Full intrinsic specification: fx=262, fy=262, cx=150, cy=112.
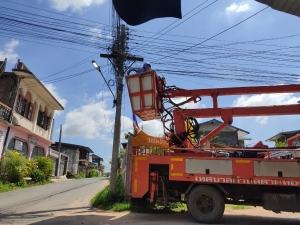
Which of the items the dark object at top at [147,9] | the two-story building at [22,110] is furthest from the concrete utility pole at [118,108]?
the two-story building at [22,110]

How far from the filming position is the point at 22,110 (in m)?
18.5

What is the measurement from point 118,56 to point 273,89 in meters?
6.55

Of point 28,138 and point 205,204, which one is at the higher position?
point 28,138

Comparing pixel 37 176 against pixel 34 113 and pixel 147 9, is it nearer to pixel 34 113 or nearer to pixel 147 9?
pixel 34 113

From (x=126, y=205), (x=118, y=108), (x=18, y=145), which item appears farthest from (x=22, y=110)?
(x=126, y=205)

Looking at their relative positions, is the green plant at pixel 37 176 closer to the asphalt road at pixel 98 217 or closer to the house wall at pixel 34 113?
the house wall at pixel 34 113

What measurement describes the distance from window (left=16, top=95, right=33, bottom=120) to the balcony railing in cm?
148

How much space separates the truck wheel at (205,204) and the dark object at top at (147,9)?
203 inches

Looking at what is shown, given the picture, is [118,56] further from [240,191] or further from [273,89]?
[240,191]

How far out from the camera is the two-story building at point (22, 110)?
15891mm

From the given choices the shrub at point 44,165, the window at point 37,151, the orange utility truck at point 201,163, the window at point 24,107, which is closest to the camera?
the orange utility truck at point 201,163

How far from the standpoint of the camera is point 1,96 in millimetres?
16672

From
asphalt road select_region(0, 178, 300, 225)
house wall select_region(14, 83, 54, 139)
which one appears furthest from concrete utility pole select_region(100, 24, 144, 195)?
house wall select_region(14, 83, 54, 139)

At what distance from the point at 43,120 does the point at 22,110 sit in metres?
3.96
